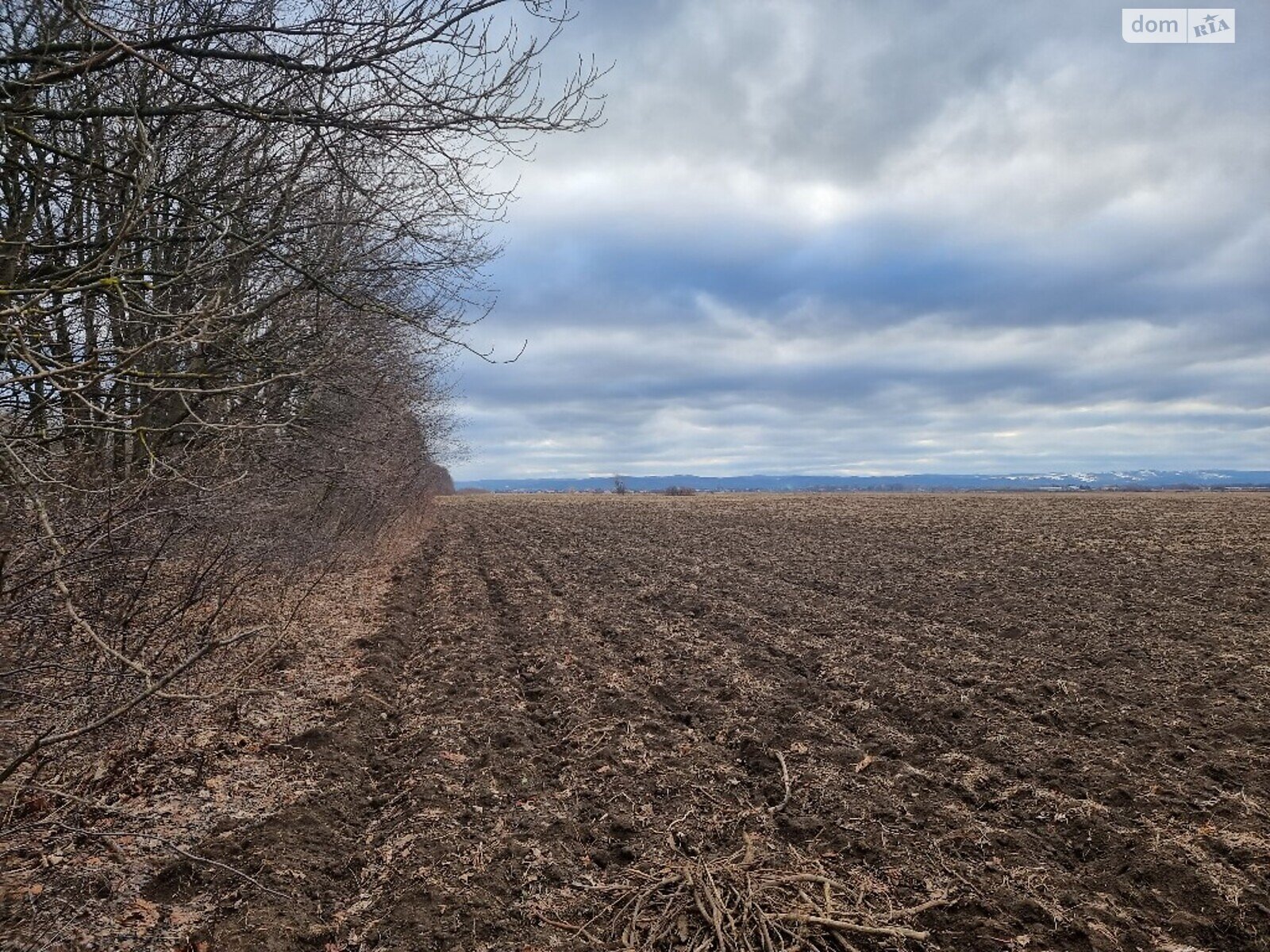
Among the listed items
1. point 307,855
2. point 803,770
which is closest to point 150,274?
point 307,855

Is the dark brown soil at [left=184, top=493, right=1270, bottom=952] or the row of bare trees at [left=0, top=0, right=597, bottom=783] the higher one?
the row of bare trees at [left=0, top=0, right=597, bottom=783]

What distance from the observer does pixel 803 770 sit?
20.1 ft

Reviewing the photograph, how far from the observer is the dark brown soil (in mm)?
4305

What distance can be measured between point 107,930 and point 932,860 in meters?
4.72

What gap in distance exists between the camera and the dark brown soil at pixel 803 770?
14.1 feet

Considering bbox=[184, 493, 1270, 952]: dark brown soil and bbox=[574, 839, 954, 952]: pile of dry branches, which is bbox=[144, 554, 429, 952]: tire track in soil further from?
bbox=[574, 839, 954, 952]: pile of dry branches

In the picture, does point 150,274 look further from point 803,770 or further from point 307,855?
point 803,770

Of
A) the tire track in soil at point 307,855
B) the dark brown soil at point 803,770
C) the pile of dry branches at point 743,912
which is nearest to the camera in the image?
the pile of dry branches at point 743,912

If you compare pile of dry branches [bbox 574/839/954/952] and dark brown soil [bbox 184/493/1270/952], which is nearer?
pile of dry branches [bbox 574/839/954/952]

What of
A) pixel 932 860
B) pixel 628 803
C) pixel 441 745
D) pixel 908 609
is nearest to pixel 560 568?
pixel 908 609

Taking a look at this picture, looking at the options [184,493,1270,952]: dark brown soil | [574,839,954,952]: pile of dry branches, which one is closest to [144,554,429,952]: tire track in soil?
[184,493,1270,952]: dark brown soil

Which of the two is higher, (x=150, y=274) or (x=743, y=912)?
(x=150, y=274)

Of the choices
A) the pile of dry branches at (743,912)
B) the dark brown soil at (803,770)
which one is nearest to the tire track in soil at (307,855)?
the dark brown soil at (803,770)

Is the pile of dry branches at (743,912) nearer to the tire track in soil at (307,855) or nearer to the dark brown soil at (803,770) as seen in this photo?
the dark brown soil at (803,770)
